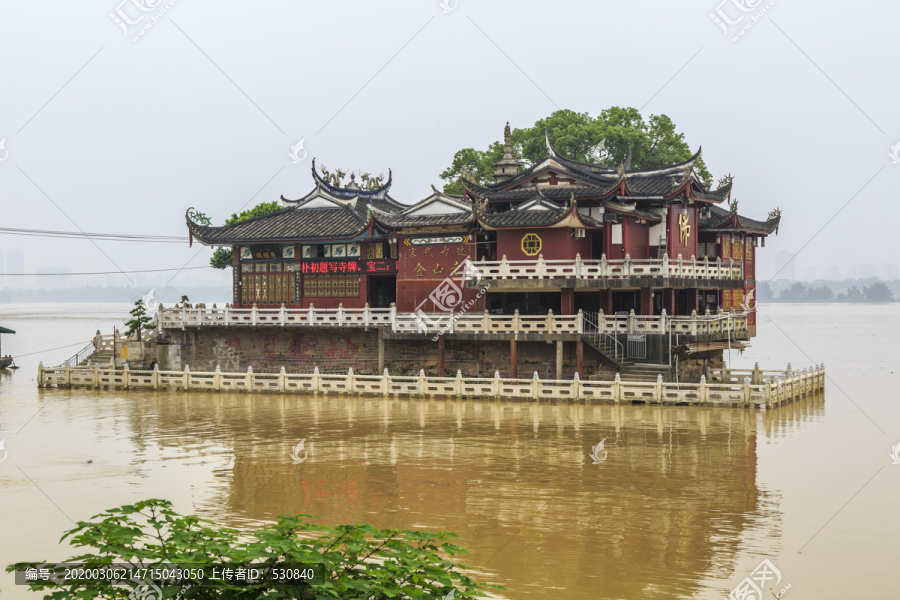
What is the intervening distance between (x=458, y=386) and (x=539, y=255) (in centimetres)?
658

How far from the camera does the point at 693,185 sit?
39906 millimetres

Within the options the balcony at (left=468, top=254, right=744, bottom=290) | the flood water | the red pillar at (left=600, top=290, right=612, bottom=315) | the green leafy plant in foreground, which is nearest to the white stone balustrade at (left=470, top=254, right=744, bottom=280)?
the balcony at (left=468, top=254, right=744, bottom=290)

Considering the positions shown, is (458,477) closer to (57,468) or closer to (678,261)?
(57,468)

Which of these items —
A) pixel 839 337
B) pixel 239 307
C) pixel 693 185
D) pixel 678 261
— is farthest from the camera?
pixel 839 337

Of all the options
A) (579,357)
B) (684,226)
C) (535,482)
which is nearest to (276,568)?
(535,482)

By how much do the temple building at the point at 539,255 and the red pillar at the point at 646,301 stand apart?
0.18ft

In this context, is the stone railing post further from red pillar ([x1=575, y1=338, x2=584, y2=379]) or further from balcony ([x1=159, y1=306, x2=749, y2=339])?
balcony ([x1=159, y1=306, x2=749, y2=339])

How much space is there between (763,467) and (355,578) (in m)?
16.5

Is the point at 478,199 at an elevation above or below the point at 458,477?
above

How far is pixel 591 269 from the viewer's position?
117 feet

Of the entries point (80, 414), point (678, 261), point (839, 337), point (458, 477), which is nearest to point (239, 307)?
point (80, 414)

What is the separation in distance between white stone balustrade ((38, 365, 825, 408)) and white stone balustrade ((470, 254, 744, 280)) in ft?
13.6

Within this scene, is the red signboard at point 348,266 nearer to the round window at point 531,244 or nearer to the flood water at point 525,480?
the round window at point 531,244

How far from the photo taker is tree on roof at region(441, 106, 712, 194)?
57.7 meters
